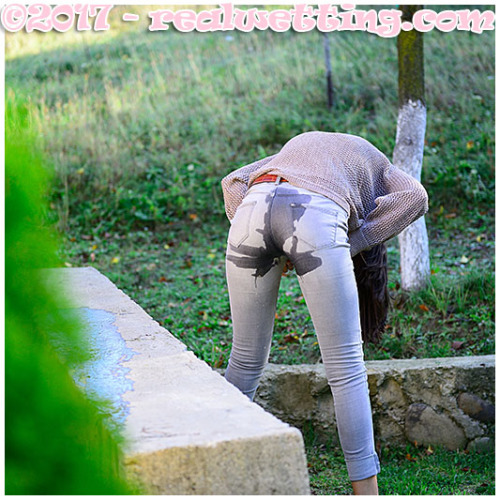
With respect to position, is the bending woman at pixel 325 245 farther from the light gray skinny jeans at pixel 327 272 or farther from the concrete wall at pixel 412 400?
the concrete wall at pixel 412 400

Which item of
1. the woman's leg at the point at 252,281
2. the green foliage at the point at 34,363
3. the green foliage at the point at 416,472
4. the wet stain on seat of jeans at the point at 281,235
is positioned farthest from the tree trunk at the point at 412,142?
the green foliage at the point at 34,363

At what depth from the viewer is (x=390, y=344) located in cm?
430

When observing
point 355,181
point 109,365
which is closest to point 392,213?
point 355,181

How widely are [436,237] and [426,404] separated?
3243 mm

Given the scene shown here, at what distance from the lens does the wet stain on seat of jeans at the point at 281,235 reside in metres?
2.32

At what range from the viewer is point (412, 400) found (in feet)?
12.1

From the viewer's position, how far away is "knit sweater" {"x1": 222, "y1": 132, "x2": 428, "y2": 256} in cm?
243

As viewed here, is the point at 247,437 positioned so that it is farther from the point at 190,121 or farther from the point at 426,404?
the point at 190,121

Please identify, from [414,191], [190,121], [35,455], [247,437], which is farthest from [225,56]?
[35,455]

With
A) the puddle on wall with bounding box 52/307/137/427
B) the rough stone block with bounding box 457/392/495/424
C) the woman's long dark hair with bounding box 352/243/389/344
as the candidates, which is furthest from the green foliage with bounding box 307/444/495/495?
the puddle on wall with bounding box 52/307/137/427

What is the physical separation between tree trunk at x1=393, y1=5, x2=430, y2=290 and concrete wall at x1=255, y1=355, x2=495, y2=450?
1.19 m

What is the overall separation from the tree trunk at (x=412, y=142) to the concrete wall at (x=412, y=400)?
119 centimetres

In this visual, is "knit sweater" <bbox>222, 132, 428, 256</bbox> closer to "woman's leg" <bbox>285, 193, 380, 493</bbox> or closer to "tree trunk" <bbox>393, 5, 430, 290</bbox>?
"woman's leg" <bbox>285, 193, 380, 493</bbox>

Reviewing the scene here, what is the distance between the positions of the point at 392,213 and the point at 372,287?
0.54 meters
